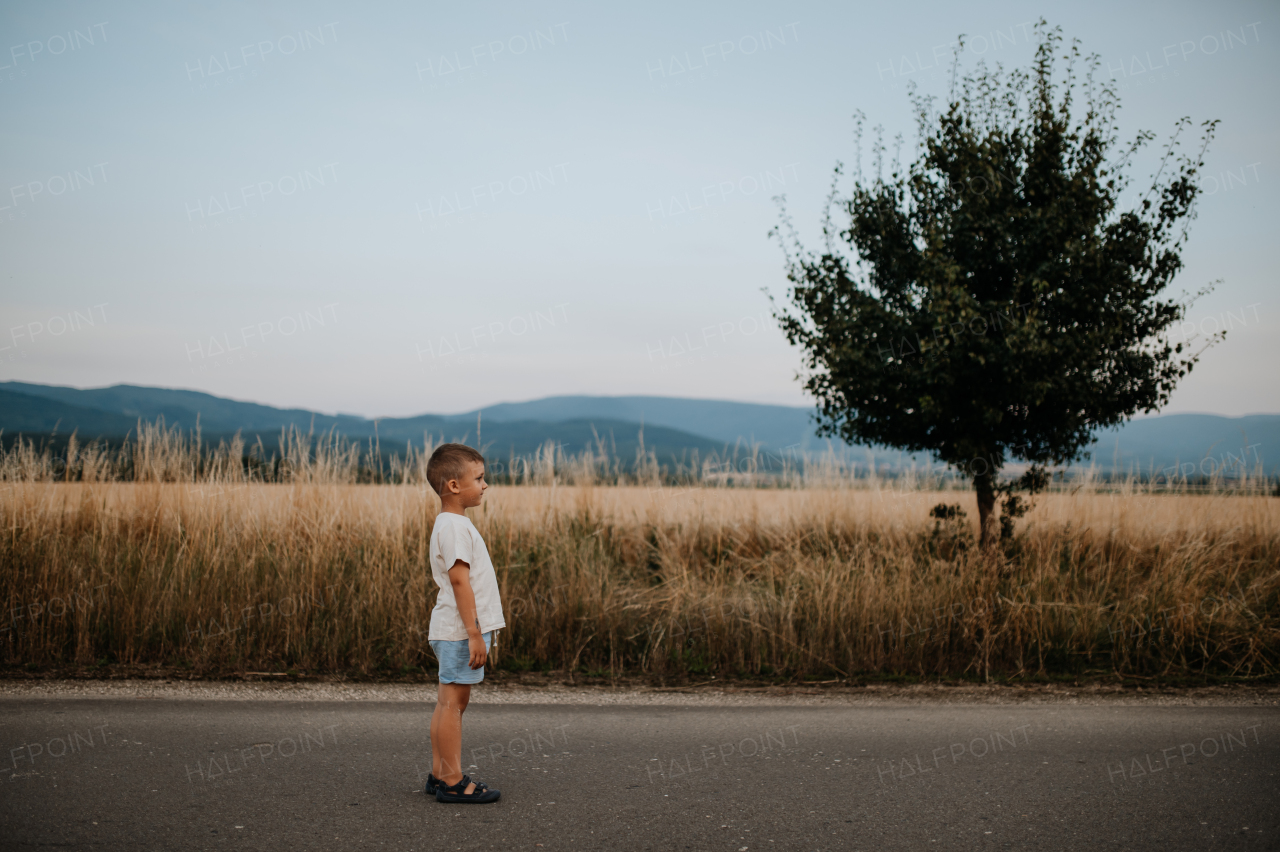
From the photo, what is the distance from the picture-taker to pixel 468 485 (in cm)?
365

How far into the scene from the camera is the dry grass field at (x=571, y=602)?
6602 mm

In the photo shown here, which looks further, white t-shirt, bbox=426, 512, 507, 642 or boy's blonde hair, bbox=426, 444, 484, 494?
boy's blonde hair, bbox=426, 444, 484, 494

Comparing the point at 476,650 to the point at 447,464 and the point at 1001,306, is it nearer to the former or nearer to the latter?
the point at 447,464

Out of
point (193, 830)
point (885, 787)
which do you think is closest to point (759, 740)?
point (885, 787)

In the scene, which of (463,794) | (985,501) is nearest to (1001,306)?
(985,501)

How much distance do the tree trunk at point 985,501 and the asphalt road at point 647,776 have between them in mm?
3420

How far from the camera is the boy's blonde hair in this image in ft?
12.0

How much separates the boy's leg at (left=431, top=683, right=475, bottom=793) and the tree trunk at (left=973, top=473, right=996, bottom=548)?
674 centimetres

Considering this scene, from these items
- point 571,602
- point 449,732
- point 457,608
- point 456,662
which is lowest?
→ point 449,732

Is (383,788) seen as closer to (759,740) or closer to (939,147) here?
(759,740)

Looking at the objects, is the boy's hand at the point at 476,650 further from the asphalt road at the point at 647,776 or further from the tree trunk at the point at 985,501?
the tree trunk at the point at 985,501

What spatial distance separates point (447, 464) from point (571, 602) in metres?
3.79

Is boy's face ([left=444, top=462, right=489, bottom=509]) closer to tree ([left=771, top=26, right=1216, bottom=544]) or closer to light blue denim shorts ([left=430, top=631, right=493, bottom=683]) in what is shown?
light blue denim shorts ([left=430, top=631, right=493, bottom=683])

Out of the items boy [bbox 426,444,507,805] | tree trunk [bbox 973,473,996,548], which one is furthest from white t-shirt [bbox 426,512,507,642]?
tree trunk [bbox 973,473,996,548]
